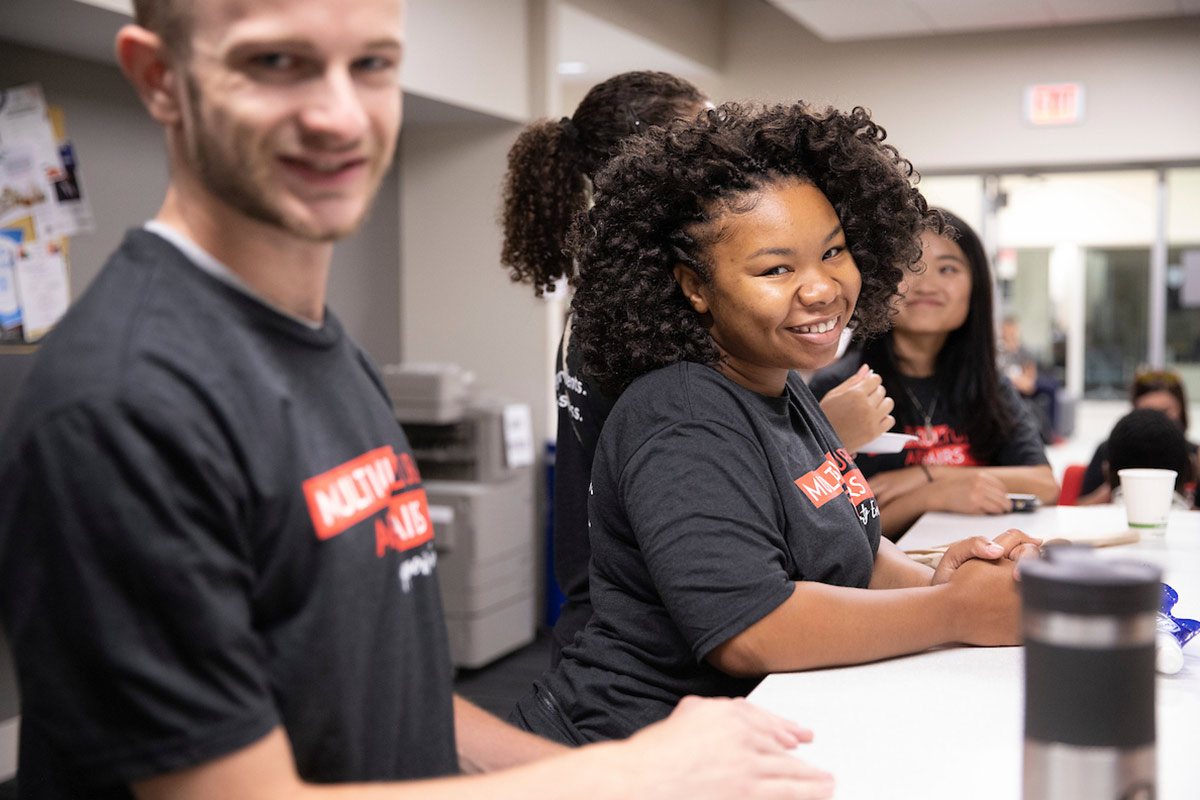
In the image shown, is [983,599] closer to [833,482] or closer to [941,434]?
[833,482]

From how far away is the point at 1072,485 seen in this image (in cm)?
381

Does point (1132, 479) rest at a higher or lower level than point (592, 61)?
lower

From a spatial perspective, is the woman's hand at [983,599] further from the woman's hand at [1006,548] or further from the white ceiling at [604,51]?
the white ceiling at [604,51]

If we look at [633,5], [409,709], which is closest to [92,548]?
[409,709]

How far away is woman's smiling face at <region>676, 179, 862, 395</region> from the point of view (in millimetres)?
1314

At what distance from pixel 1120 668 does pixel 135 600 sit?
63cm

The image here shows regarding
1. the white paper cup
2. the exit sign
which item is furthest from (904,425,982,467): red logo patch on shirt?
the exit sign

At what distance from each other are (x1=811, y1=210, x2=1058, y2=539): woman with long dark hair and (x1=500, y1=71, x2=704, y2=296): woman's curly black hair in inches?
37.1

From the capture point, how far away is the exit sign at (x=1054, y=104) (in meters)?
5.82

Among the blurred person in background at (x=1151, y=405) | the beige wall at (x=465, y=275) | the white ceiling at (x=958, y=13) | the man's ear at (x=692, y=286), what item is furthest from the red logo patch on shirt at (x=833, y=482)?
the white ceiling at (x=958, y=13)

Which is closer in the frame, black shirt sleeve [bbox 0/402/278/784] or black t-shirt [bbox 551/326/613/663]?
black shirt sleeve [bbox 0/402/278/784]

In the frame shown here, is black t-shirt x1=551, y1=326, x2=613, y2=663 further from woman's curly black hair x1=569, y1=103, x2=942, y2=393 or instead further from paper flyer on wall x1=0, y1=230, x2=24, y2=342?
paper flyer on wall x1=0, y1=230, x2=24, y2=342

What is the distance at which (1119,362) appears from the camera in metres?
6.49

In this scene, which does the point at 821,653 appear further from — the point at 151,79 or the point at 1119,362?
the point at 1119,362
